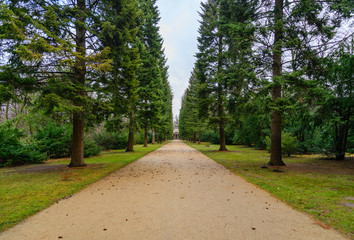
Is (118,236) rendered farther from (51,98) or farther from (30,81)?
(30,81)

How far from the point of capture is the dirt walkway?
300 cm

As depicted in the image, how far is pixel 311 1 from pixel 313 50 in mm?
2072

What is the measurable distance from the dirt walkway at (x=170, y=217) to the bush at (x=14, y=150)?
7.91 m

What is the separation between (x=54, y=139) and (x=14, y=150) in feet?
7.95

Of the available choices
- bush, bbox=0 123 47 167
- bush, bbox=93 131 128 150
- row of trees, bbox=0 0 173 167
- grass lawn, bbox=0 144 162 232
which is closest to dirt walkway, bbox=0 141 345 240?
A: grass lawn, bbox=0 144 162 232

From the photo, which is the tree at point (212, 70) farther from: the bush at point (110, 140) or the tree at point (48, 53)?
the tree at point (48, 53)

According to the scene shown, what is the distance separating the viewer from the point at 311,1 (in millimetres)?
8344

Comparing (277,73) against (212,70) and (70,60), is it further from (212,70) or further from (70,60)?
(212,70)

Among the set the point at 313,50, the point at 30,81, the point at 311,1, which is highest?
the point at 311,1

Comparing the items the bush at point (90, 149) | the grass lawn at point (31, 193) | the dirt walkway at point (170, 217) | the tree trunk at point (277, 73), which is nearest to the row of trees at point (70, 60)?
the grass lawn at point (31, 193)

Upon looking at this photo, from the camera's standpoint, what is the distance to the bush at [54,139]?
1260 cm

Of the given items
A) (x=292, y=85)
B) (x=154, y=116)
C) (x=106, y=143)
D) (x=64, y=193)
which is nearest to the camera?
(x=64, y=193)

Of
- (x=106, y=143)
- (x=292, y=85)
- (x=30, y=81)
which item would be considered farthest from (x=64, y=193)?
(x=106, y=143)

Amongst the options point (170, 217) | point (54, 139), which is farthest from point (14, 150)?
point (170, 217)
